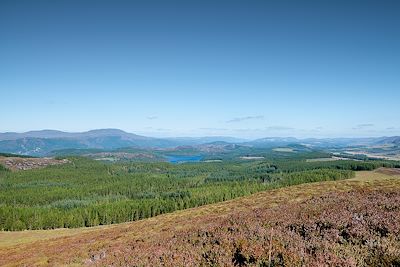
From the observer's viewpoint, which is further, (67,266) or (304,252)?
(67,266)

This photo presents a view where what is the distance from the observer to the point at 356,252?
9.54 metres

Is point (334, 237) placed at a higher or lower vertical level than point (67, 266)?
higher

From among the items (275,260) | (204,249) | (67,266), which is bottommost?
(67,266)

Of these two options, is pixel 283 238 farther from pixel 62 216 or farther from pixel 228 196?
pixel 228 196

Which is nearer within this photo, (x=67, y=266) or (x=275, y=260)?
(x=275, y=260)

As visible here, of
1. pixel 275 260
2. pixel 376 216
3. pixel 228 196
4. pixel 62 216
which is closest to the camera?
pixel 275 260

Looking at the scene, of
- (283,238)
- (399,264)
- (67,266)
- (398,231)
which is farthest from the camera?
(67,266)

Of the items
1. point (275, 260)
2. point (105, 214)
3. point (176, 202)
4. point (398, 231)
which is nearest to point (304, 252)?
point (275, 260)

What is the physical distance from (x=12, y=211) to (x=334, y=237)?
418ft

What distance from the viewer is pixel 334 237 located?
1175 cm

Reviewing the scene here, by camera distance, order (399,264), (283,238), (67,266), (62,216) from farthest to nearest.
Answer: (62,216) < (67,266) < (283,238) < (399,264)

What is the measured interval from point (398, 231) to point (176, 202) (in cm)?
12524

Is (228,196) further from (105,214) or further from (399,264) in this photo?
(399,264)

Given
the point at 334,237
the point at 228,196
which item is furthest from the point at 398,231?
the point at 228,196
